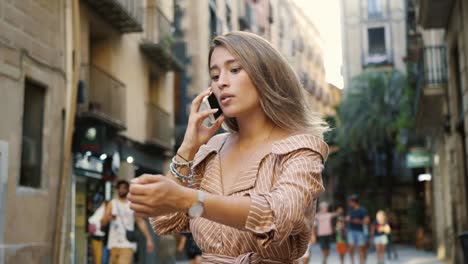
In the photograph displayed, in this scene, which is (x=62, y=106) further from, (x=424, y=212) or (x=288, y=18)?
(x=288, y=18)

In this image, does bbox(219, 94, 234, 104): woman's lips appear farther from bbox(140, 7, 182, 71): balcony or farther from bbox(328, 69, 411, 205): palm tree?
bbox(328, 69, 411, 205): palm tree

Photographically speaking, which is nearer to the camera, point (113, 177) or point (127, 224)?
point (127, 224)

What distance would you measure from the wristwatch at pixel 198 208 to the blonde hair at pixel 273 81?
487 mm

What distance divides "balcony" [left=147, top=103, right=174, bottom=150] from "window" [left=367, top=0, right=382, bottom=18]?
94.2 feet

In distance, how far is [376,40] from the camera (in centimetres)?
4466

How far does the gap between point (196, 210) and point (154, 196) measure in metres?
0.12

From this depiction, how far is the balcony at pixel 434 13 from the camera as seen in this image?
13.1 metres

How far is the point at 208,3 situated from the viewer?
82.1ft

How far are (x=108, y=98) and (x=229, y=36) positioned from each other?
A: 12.8 metres

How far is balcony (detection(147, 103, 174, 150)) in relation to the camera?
17.6 metres

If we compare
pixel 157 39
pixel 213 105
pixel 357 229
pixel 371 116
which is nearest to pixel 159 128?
pixel 157 39

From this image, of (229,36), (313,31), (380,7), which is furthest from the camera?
(313,31)

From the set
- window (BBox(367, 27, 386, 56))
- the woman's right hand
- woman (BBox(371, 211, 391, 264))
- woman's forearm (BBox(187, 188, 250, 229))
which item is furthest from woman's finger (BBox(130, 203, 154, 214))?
window (BBox(367, 27, 386, 56))

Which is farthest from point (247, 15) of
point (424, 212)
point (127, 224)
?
point (127, 224)
